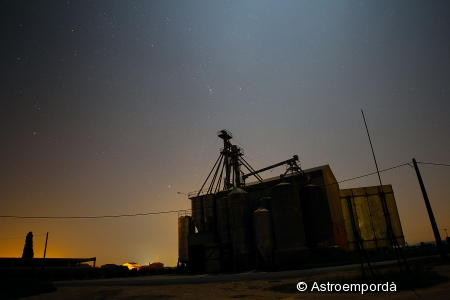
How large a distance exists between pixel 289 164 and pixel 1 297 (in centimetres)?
3382

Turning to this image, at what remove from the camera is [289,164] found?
41.4m

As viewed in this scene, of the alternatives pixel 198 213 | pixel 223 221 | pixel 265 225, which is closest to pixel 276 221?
pixel 265 225

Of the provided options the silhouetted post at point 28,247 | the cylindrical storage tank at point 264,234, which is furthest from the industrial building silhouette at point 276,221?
the silhouetted post at point 28,247

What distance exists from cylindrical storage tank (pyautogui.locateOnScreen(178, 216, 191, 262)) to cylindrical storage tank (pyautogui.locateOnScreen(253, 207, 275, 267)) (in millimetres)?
14987

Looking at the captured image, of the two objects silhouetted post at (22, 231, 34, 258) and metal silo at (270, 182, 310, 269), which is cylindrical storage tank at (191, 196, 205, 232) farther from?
silhouetted post at (22, 231, 34, 258)

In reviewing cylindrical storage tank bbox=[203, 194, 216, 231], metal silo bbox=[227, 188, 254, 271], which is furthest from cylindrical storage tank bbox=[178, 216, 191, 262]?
metal silo bbox=[227, 188, 254, 271]

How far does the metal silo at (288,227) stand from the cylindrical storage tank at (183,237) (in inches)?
684

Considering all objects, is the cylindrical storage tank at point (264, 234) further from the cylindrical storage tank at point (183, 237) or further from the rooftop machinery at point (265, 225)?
the cylindrical storage tank at point (183, 237)

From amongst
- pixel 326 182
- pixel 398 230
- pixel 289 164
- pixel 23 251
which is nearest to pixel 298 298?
pixel 326 182

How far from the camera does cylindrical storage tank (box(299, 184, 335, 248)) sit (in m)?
32.8

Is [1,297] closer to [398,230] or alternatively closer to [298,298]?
[298,298]

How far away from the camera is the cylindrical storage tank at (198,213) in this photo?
1654 inches

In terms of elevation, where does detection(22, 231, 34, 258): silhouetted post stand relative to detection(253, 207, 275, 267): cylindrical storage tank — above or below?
above

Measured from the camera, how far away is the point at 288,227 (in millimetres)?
31859
